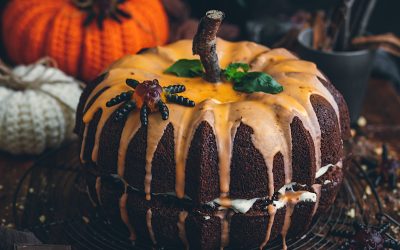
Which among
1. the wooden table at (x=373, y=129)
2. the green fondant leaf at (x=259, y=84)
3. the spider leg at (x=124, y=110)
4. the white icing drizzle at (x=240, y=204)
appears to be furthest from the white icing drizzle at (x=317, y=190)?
the wooden table at (x=373, y=129)

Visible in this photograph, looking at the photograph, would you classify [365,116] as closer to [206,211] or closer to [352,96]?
[352,96]

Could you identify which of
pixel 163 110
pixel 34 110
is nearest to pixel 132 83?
pixel 163 110

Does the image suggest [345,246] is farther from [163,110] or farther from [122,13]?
[122,13]

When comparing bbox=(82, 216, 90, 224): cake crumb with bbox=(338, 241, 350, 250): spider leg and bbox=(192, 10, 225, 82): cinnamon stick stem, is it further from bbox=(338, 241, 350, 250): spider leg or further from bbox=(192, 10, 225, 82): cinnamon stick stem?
bbox=(338, 241, 350, 250): spider leg

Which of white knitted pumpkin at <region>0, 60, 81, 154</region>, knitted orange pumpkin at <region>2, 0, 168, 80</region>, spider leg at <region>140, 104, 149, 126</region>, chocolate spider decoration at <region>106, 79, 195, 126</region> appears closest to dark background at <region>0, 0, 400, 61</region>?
knitted orange pumpkin at <region>2, 0, 168, 80</region>

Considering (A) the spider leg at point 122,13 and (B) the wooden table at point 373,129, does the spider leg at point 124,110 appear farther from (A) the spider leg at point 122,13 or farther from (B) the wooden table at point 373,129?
(A) the spider leg at point 122,13

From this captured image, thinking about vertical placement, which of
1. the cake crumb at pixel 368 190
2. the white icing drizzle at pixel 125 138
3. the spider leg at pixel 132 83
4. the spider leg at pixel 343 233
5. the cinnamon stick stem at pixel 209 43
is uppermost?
the cinnamon stick stem at pixel 209 43
